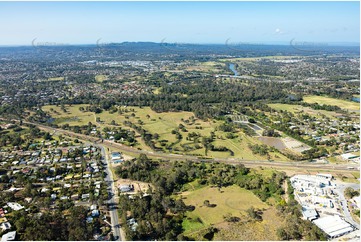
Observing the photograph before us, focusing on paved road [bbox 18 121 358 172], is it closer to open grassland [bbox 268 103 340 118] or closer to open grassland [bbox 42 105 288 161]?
open grassland [bbox 42 105 288 161]

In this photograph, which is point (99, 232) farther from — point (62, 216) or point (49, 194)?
point (49, 194)

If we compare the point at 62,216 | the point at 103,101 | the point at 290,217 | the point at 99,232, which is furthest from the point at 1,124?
the point at 290,217

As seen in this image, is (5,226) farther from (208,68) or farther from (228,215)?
(208,68)

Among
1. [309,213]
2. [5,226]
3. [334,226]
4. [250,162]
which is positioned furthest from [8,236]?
[250,162]

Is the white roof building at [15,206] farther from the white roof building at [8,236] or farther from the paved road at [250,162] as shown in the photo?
the paved road at [250,162]


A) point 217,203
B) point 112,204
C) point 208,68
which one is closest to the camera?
point 112,204

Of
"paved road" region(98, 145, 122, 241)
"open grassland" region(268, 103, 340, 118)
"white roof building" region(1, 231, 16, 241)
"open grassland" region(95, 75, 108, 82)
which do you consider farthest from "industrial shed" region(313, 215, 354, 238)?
"open grassland" region(95, 75, 108, 82)
